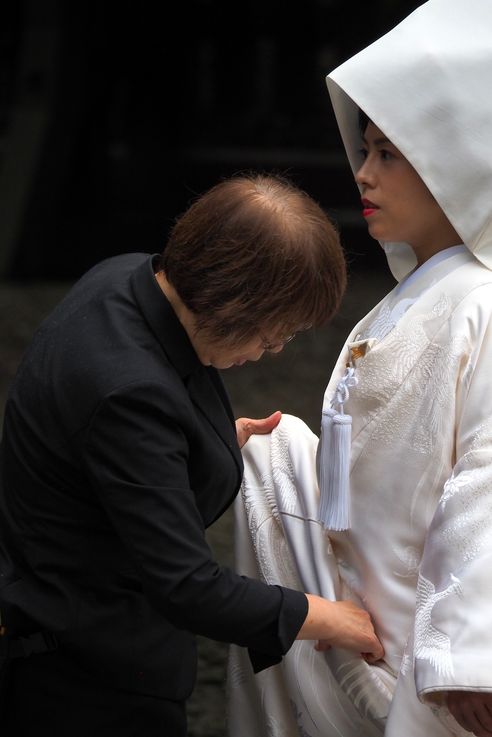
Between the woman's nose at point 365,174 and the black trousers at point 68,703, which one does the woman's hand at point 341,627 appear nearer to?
the black trousers at point 68,703

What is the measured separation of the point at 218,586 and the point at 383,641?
1.27 feet

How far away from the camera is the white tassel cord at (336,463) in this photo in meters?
1.92

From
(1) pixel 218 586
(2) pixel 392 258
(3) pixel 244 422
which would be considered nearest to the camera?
(1) pixel 218 586

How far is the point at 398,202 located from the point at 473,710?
820 mm

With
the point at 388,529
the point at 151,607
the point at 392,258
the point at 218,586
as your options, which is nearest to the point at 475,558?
the point at 388,529

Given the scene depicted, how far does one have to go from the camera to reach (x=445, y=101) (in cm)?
183

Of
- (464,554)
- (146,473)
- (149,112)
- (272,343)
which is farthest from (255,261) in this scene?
(149,112)

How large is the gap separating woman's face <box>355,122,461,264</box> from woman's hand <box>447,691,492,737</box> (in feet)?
2.41

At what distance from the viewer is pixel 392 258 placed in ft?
7.06

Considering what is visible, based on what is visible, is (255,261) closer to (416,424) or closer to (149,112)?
(416,424)

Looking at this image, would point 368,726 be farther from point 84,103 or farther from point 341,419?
point 84,103

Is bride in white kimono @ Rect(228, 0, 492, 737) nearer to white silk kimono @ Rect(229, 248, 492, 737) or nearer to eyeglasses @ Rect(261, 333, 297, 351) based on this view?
white silk kimono @ Rect(229, 248, 492, 737)

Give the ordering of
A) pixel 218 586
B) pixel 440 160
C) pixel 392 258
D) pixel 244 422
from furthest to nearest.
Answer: pixel 244 422 → pixel 392 258 → pixel 440 160 → pixel 218 586


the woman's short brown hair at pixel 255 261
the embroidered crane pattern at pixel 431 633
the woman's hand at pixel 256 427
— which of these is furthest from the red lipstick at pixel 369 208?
the embroidered crane pattern at pixel 431 633
